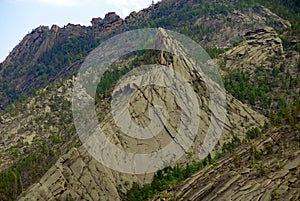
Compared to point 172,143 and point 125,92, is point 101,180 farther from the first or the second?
point 125,92

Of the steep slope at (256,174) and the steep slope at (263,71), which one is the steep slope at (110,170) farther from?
the steep slope at (256,174)

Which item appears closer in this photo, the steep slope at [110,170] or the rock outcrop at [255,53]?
the steep slope at [110,170]

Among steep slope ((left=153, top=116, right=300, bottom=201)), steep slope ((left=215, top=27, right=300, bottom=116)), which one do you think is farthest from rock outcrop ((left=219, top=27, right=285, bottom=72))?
steep slope ((left=153, top=116, right=300, bottom=201))

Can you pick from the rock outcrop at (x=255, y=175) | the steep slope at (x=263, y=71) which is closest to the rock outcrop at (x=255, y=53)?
the steep slope at (x=263, y=71)

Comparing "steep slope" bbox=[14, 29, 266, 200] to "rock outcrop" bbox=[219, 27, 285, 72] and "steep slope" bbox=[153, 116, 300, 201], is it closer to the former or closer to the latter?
"steep slope" bbox=[153, 116, 300, 201]

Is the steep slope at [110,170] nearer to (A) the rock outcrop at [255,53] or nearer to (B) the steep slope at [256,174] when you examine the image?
(B) the steep slope at [256,174]

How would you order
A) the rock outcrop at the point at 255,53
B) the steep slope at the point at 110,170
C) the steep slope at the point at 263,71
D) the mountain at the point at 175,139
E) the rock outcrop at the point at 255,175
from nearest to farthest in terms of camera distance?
the rock outcrop at the point at 255,175 → the mountain at the point at 175,139 → the steep slope at the point at 110,170 → the steep slope at the point at 263,71 → the rock outcrop at the point at 255,53

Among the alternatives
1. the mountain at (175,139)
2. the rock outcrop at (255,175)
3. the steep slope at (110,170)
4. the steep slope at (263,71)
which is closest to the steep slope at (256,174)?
the rock outcrop at (255,175)

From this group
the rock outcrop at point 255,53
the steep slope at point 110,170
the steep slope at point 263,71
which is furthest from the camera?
the rock outcrop at point 255,53

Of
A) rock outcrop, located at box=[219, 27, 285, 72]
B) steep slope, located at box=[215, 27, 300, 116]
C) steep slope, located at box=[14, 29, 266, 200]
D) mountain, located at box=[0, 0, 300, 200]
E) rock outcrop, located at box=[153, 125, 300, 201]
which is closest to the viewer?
rock outcrop, located at box=[153, 125, 300, 201]
